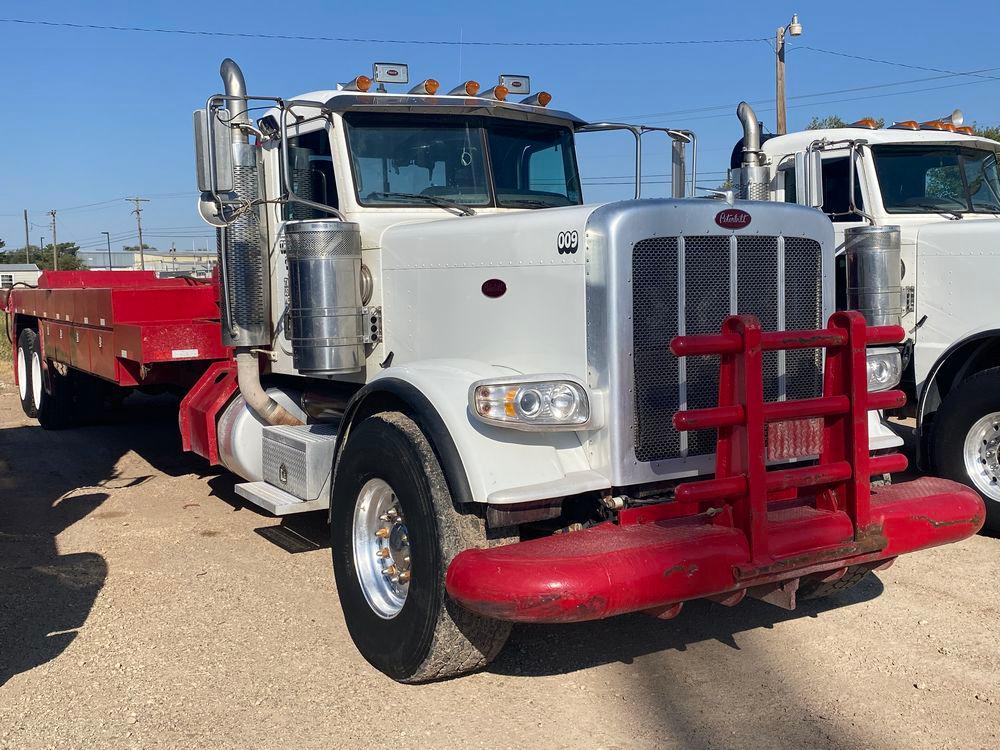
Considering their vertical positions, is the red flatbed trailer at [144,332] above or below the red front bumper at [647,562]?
above

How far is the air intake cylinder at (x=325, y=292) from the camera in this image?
15.9 ft

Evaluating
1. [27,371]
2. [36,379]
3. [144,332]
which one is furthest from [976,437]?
[27,371]

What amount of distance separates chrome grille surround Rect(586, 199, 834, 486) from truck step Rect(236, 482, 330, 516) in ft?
5.68

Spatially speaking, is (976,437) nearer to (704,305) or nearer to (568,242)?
(704,305)

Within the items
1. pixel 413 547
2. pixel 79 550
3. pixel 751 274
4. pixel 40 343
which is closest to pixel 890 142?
pixel 751 274

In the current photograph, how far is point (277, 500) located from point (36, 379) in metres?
6.82

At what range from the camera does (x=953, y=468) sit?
6.29m

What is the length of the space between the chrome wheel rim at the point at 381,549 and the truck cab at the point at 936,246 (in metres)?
3.12

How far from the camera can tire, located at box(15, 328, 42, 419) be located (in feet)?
35.6

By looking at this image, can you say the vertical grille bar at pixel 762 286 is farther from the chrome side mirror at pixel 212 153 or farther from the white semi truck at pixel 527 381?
the chrome side mirror at pixel 212 153

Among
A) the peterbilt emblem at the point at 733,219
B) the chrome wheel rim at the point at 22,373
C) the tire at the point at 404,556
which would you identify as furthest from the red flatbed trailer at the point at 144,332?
the peterbilt emblem at the point at 733,219

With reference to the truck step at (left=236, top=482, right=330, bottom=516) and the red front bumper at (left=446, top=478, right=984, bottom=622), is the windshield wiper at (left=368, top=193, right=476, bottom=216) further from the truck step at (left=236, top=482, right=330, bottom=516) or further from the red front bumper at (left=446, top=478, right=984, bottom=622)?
the red front bumper at (left=446, top=478, right=984, bottom=622)

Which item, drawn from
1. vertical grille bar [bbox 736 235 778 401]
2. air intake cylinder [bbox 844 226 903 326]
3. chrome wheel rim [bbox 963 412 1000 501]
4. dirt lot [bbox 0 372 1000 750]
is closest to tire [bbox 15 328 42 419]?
dirt lot [bbox 0 372 1000 750]

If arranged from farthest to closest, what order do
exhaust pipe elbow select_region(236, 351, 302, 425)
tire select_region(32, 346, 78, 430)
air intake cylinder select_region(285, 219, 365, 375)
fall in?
tire select_region(32, 346, 78, 430) < exhaust pipe elbow select_region(236, 351, 302, 425) < air intake cylinder select_region(285, 219, 365, 375)
